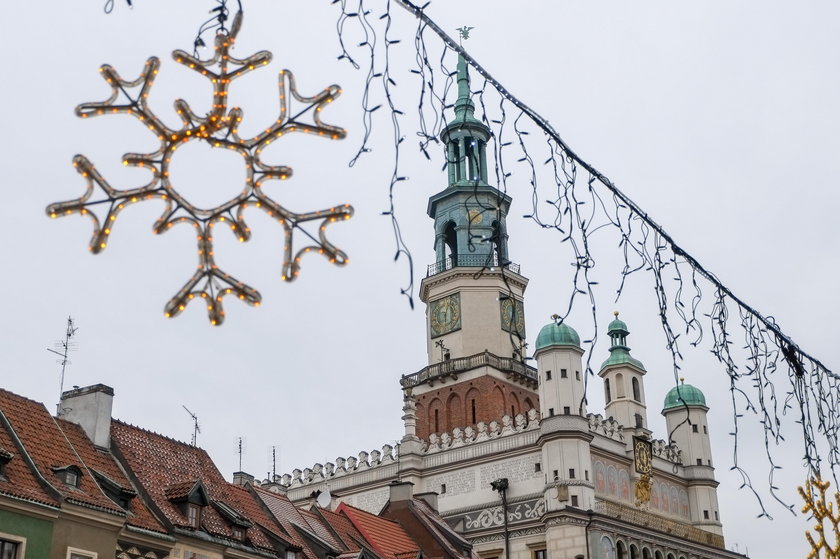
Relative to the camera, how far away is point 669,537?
2119 inches

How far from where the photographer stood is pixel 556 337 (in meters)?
53.9

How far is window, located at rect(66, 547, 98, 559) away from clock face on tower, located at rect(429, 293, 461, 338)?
38.0m

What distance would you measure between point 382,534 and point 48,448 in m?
16.5

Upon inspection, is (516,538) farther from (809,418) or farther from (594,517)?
(809,418)

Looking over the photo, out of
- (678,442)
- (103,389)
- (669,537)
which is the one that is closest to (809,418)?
(103,389)

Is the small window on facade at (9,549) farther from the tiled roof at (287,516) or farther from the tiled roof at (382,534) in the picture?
the tiled roof at (382,534)

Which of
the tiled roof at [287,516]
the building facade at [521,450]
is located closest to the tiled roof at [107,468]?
the tiled roof at [287,516]

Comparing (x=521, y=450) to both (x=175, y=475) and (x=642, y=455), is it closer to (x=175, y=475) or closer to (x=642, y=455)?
(x=642, y=455)

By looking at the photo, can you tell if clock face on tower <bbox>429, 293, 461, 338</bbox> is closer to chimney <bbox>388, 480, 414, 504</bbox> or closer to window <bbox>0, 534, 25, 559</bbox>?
chimney <bbox>388, 480, 414, 504</bbox>

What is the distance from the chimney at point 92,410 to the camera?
28859 millimetres

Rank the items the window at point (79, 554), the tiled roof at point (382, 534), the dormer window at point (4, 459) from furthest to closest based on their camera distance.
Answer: the tiled roof at point (382, 534), the window at point (79, 554), the dormer window at point (4, 459)

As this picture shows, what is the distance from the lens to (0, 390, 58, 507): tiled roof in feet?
74.4

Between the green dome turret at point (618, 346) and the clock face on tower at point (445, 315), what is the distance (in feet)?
30.5

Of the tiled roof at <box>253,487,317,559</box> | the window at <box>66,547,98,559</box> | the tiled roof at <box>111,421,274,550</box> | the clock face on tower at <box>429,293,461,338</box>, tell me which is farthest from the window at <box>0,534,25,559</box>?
the clock face on tower at <box>429,293,461,338</box>
